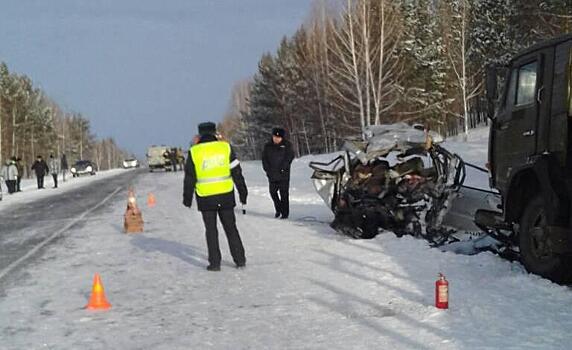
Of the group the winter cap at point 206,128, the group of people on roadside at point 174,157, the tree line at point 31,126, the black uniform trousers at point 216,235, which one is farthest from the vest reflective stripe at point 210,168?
the tree line at point 31,126

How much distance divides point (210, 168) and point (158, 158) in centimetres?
4627

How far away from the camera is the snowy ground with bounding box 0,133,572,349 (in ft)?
18.1

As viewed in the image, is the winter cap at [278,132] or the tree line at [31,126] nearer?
the winter cap at [278,132]

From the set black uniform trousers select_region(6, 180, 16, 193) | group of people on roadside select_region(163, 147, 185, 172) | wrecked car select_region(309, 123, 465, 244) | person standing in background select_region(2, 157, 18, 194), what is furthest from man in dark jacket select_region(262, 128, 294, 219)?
group of people on roadside select_region(163, 147, 185, 172)

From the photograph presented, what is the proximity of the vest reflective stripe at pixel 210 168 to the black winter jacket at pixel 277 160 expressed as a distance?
5.97 metres

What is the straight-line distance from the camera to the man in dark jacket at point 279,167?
1476cm

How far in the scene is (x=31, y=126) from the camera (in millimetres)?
88875

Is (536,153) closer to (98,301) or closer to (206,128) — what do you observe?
(206,128)

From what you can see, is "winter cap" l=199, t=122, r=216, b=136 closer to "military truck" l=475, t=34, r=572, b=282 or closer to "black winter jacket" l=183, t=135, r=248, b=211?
"black winter jacket" l=183, t=135, r=248, b=211

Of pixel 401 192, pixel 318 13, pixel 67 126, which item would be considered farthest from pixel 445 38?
pixel 67 126

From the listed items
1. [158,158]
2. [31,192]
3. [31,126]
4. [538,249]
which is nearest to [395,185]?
[538,249]

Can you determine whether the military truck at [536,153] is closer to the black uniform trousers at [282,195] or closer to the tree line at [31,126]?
the black uniform trousers at [282,195]

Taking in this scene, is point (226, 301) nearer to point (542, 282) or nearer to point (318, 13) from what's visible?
point (542, 282)

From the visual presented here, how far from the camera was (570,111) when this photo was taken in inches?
269
